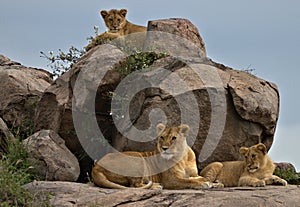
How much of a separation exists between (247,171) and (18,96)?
576cm

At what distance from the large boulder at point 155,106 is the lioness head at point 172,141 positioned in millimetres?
964

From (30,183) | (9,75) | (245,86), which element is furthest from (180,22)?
(30,183)

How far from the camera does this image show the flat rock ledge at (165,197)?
11008 mm

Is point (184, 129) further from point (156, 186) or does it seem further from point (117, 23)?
point (117, 23)

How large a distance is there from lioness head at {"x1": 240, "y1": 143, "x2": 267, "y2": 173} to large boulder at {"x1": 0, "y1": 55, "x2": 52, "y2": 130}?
5.07m

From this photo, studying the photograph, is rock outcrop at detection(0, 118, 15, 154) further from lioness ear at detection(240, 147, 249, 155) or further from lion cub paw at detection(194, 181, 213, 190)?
lioness ear at detection(240, 147, 249, 155)

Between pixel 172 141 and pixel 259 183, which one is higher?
pixel 172 141

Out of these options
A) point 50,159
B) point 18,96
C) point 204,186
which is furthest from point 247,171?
point 18,96

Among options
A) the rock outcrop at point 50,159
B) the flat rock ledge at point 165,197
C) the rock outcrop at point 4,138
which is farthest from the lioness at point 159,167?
the rock outcrop at point 4,138

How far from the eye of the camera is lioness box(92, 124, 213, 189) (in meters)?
12.2

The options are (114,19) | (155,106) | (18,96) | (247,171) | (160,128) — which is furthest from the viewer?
(114,19)

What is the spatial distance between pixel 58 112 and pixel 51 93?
0.57m

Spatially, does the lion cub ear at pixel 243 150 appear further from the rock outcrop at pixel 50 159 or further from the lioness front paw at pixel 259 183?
the rock outcrop at pixel 50 159

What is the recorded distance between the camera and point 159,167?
41.7 ft
